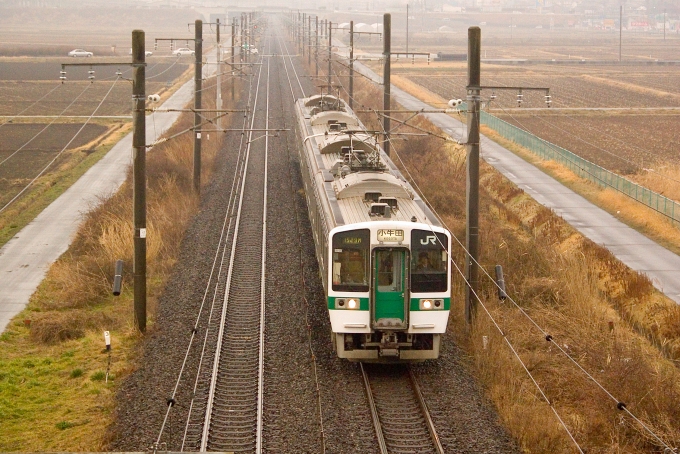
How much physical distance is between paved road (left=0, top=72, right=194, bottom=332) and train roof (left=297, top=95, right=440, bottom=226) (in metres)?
7.58

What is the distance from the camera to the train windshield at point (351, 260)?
15375 millimetres

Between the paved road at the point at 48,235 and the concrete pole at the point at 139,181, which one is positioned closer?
the concrete pole at the point at 139,181

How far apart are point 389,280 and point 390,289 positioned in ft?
0.50

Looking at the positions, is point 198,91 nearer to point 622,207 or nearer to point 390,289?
point 622,207

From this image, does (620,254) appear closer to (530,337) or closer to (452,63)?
(530,337)

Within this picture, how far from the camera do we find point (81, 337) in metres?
18.3

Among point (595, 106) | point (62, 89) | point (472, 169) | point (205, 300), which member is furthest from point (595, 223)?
point (62, 89)

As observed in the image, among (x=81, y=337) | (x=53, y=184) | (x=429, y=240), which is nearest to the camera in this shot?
(x=429, y=240)

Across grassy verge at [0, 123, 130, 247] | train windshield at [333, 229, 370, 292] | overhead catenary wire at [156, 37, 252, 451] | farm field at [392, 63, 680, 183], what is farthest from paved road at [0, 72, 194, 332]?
farm field at [392, 63, 680, 183]

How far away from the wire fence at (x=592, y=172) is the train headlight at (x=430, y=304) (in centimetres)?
1609

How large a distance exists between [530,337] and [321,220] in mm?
4625

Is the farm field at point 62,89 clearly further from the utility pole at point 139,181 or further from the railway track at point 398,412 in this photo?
the railway track at point 398,412

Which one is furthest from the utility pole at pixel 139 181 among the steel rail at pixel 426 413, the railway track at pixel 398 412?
the steel rail at pixel 426 413

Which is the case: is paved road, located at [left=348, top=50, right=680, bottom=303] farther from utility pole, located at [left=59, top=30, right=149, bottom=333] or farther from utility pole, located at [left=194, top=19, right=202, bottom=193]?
utility pole, located at [left=194, top=19, right=202, bottom=193]
